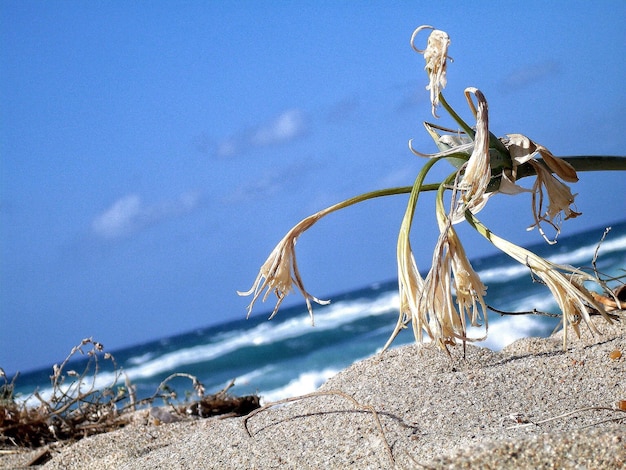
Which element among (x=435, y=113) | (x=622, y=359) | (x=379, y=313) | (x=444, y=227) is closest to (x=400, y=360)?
(x=622, y=359)

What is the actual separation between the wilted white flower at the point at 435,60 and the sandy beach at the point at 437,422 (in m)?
0.81

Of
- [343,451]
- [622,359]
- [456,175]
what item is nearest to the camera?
[456,175]

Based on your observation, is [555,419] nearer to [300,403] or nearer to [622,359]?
[622,359]

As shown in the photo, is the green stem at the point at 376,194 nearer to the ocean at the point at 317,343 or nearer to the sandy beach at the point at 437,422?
the sandy beach at the point at 437,422

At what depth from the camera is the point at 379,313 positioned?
2170cm

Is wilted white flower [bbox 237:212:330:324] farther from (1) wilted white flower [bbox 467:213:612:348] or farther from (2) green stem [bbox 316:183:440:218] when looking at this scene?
(1) wilted white flower [bbox 467:213:612:348]

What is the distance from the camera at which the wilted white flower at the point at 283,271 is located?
194 centimetres

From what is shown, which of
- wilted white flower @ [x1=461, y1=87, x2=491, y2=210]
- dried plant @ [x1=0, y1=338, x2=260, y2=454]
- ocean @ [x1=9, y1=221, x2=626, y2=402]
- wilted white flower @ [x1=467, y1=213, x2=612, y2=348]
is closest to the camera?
wilted white flower @ [x1=461, y1=87, x2=491, y2=210]

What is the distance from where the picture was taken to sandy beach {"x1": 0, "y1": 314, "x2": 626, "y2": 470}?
1657mm

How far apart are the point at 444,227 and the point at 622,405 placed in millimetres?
795

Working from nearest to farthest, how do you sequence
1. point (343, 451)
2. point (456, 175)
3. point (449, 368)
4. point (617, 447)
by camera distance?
1. point (617, 447)
2. point (456, 175)
3. point (343, 451)
4. point (449, 368)

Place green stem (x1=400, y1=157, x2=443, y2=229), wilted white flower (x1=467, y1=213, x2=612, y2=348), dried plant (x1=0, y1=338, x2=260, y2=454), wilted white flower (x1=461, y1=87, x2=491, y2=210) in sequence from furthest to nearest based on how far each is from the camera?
1. dried plant (x1=0, y1=338, x2=260, y2=454)
2. wilted white flower (x1=467, y1=213, x2=612, y2=348)
3. green stem (x1=400, y1=157, x2=443, y2=229)
4. wilted white flower (x1=461, y1=87, x2=491, y2=210)

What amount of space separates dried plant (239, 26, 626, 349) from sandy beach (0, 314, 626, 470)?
0.30 metres

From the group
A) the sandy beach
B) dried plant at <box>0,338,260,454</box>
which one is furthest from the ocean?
the sandy beach
